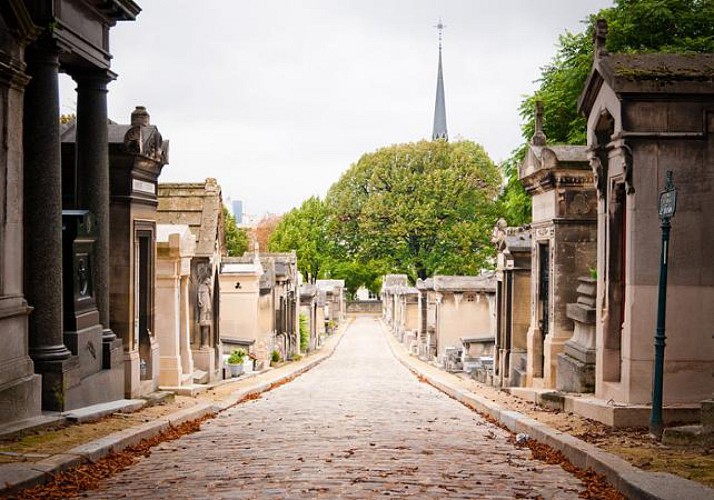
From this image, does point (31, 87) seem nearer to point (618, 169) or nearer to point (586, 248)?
point (618, 169)

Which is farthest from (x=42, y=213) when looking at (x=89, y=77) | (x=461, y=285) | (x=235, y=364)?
(x=461, y=285)

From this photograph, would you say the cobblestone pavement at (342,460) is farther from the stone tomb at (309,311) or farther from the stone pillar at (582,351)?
the stone tomb at (309,311)

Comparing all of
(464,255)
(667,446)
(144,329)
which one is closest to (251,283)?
(144,329)

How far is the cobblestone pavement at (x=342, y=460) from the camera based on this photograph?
19.9ft

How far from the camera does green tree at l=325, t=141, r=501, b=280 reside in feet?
183

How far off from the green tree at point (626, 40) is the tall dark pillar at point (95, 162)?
16.4m

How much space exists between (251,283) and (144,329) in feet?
40.9

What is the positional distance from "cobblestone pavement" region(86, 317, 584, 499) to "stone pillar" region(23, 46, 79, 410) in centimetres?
164

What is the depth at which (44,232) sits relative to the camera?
916 centimetres

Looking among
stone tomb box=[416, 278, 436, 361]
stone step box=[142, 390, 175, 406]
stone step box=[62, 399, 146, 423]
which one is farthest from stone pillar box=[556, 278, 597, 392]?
stone tomb box=[416, 278, 436, 361]

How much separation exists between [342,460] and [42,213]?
4260mm

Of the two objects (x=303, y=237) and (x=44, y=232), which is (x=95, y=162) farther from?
(x=303, y=237)

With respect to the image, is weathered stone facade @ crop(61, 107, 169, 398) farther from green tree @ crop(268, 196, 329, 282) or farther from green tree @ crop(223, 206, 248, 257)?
green tree @ crop(268, 196, 329, 282)

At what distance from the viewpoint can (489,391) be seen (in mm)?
16516
